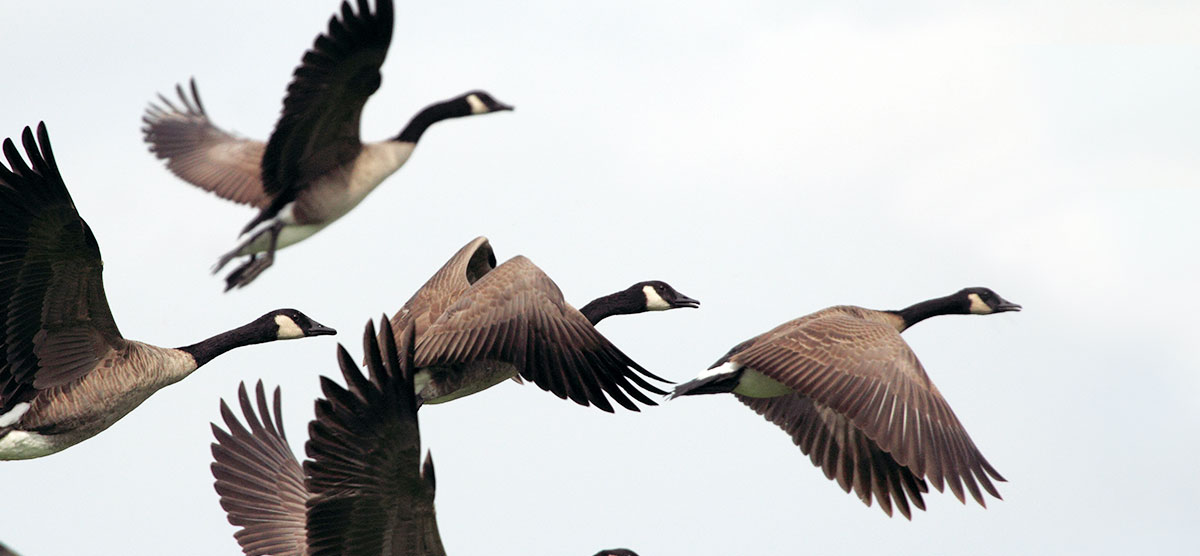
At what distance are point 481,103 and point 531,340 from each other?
312 centimetres

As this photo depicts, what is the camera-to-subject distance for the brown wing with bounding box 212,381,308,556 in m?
11.3

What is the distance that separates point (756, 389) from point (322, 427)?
14.1ft

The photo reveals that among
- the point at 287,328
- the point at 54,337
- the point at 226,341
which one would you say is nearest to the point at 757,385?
the point at 287,328

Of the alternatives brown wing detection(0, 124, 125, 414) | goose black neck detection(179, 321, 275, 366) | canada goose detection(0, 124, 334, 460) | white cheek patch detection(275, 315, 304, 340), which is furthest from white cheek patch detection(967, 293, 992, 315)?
brown wing detection(0, 124, 125, 414)

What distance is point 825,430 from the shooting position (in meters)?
12.0

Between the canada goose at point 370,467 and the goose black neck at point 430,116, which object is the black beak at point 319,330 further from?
the canada goose at point 370,467

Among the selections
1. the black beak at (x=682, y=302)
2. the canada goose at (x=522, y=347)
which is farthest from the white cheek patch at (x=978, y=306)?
the canada goose at (x=522, y=347)

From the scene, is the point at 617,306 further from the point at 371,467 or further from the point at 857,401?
the point at 371,467

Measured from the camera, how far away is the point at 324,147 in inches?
477

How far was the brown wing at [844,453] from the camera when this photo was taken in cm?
1160

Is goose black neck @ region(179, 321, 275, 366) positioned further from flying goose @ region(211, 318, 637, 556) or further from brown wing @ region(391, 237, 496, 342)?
flying goose @ region(211, 318, 637, 556)

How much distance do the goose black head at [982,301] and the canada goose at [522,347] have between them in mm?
4458

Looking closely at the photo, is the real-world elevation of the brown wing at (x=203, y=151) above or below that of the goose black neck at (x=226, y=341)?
above

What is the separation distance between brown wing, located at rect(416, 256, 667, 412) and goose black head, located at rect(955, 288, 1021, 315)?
14.6ft
